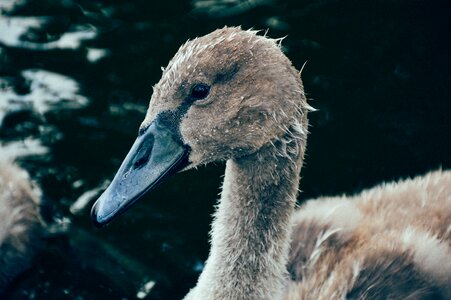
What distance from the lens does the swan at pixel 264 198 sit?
15.3ft

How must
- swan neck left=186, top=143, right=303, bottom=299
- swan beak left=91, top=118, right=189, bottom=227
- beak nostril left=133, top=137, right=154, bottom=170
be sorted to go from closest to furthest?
swan beak left=91, top=118, right=189, bottom=227 → beak nostril left=133, top=137, right=154, bottom=170 → swan neck left=186, top=143, right=303, bottom=299

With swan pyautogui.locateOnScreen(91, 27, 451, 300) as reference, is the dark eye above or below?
above

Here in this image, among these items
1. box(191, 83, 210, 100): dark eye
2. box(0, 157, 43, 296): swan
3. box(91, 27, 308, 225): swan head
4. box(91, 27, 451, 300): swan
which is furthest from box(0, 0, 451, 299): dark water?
box(191, 83, 210, 100): dark eye

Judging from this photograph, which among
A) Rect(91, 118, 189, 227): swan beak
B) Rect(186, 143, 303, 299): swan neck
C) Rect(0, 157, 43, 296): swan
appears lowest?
Rect(0, 157, 43, 296): swan

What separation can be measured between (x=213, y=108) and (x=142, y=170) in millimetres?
470

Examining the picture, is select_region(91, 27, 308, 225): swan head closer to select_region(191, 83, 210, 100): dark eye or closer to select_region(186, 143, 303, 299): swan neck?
select_region(191, 83, 210, 100): dark eye

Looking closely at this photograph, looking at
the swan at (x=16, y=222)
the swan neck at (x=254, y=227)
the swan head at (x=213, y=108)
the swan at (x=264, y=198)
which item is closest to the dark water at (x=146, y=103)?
the swan at (x=16, y=222)

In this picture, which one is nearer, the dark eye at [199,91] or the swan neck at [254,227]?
the dark eye at [199,91]

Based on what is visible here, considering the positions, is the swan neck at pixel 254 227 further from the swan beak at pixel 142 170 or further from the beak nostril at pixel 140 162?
the beak nostril at pixel 140 162

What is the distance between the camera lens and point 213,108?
4.76m

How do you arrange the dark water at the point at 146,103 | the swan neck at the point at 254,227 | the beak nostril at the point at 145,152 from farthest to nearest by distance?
the dark water at the point at 146,103, the swan neck at the point at 254,227, the beak nostril at the point at 145,152

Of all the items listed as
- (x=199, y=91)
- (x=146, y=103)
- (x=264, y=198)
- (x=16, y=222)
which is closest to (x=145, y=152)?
(x=199, y=91)

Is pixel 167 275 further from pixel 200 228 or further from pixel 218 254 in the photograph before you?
pixel 218 254

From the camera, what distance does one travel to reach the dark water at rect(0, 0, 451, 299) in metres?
6.30
